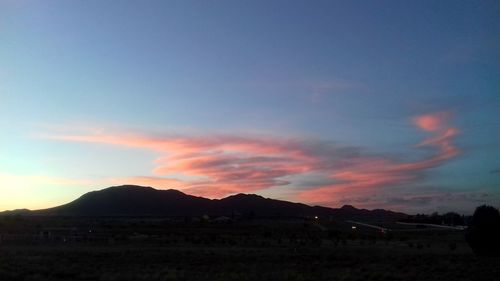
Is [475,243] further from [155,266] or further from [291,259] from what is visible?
[155,266]

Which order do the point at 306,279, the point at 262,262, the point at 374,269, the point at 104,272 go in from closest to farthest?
1. the point at 306,279
2. the point at 104,272
3. the point at 374,269
4. the point at 262,262

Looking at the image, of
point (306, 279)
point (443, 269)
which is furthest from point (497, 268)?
point (306, 279)

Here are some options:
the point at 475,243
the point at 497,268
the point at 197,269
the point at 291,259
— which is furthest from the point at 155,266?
the point at 475,243

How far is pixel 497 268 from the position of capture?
36.2m

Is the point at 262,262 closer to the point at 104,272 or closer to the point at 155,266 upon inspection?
the point at 155,266

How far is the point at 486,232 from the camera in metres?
46.8

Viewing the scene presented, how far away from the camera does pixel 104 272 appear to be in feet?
113

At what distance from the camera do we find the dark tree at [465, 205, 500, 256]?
46.5m

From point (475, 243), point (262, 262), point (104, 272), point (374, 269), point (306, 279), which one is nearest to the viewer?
point (306, 279)

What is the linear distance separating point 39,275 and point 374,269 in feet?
59.1

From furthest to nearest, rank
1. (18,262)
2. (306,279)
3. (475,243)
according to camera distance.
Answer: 1. (475,243)
2. (18,262)
3. (306,279)

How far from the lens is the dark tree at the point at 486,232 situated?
46.5m

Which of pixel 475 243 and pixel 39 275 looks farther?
pixel 475 243

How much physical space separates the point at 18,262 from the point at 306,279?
19.1 m
